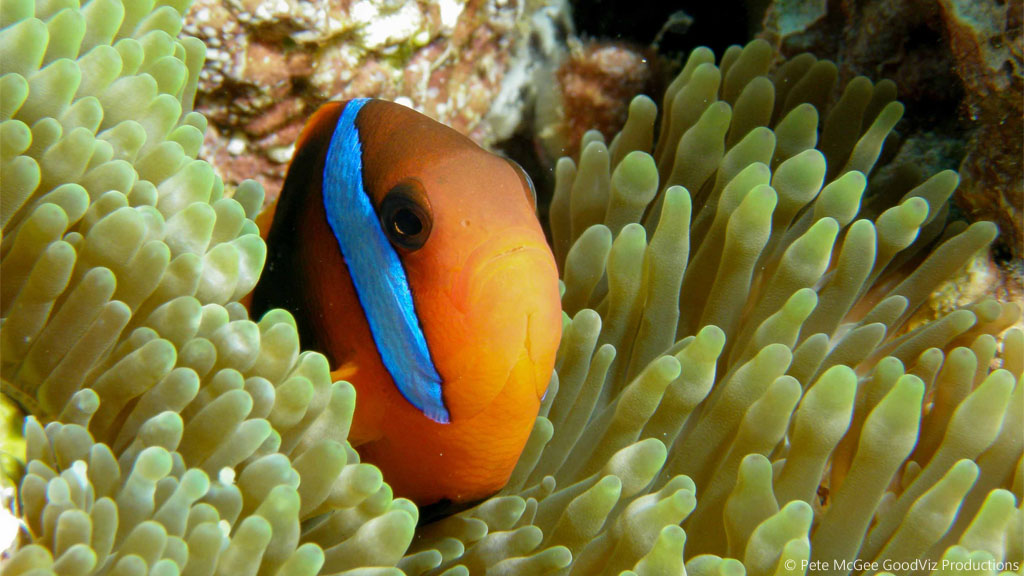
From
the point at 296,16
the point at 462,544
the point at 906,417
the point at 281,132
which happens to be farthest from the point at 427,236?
the point at 281,132

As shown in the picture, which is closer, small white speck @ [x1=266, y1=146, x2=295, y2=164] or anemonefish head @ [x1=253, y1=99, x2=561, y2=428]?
anemonefish head @ [x1=253, y1=99, x2=561, y2=428]

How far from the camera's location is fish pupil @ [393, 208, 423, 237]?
1.00 m

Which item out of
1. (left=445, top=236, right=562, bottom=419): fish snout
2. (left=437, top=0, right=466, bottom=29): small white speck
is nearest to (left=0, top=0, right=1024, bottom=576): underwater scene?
(left=445, top=236, right=562, bottom=419): fish snout

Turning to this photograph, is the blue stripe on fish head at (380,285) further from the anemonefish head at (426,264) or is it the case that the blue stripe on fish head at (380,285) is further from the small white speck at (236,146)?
the small white speck at (236,146)

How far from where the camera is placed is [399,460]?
3.74 ft

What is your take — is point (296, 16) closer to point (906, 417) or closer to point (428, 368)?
point (428, 368)

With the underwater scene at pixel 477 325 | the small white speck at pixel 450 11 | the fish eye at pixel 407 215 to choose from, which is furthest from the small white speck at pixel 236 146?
the fish eye at pixel 407 215

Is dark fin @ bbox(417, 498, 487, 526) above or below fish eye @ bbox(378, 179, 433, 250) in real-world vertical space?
below

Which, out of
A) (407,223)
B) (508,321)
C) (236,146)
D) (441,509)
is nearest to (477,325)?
(508,321)

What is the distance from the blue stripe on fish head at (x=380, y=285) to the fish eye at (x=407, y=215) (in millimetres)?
27

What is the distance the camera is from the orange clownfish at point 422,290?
0.95 m

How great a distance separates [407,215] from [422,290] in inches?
4.0

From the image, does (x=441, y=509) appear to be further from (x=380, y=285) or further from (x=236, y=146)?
(x=236, y=146)

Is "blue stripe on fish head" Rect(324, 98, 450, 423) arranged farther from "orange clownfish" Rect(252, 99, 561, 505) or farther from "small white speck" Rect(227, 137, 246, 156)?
"small white speck" Rect(227, 137, 246, 156)
